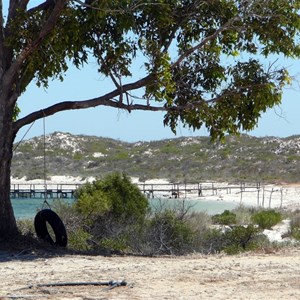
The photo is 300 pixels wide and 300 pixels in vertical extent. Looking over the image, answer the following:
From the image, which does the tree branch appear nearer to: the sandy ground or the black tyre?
the black tyre

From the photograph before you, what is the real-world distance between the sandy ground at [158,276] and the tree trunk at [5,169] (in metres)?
1.50

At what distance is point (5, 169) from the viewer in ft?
51.7

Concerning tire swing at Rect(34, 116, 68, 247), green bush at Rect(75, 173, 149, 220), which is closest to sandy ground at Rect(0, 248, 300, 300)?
tire swing at Rect(34, 116, 68, 247)

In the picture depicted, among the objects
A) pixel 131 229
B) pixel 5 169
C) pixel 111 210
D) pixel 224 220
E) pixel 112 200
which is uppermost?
pixel 5 169

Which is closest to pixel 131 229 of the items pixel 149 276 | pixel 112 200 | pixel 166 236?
pixel 166 236

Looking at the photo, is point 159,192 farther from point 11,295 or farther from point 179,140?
point 11,295

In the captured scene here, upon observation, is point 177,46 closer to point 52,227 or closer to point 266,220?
point 52,227

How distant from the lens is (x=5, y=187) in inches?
622

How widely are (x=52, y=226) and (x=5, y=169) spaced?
1.61m

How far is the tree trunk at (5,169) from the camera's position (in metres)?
15.6

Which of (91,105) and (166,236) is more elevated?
(91,105)

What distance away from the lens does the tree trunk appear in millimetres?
15578

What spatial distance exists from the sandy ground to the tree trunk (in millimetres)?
1498

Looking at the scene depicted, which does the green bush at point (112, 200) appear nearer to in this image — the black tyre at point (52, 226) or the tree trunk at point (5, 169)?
the black tyre at point (52, 226)
